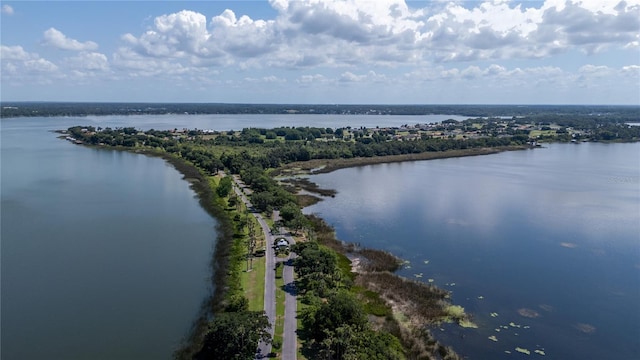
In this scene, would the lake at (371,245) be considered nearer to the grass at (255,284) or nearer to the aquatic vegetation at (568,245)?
the aquatic vegetation at (568,245)

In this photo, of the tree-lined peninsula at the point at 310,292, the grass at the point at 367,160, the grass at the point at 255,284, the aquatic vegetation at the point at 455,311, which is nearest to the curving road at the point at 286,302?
the grass at the point at 255,284

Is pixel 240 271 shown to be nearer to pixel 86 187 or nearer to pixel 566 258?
pixel 566 258

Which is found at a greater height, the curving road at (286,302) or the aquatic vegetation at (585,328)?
the curving road at (286,302)

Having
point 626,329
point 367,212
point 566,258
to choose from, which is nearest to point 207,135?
point 367,212

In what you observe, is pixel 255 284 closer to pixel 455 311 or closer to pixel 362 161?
pixel 455 311

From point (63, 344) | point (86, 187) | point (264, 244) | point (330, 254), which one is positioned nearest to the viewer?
point (63, 344)

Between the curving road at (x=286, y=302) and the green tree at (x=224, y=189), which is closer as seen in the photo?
the curving road at (x=286, y=302)
